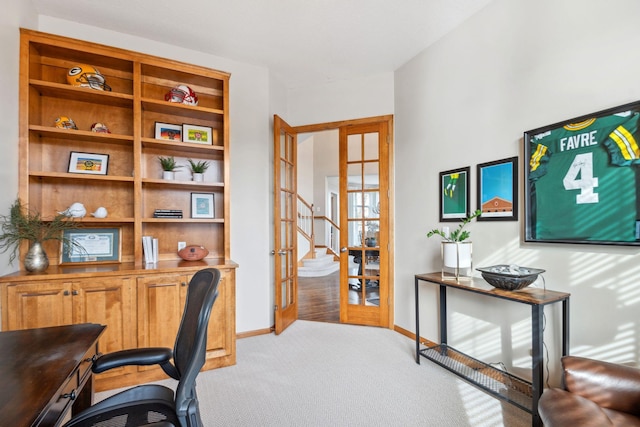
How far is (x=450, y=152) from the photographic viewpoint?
286cm

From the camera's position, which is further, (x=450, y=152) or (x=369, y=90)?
(x=369, y=90)

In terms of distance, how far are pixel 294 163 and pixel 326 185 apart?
→ 4.95 m

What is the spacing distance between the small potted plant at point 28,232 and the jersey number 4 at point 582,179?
368 cm

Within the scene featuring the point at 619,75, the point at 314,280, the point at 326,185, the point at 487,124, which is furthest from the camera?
the point at 326,185

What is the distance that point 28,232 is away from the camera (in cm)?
216

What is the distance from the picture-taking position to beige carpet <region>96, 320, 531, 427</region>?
6.36 feet

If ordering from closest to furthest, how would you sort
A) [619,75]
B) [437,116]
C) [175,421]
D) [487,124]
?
[175,421] < [619,75] < [487,124] < [437,116]

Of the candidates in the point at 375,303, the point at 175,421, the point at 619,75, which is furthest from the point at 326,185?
the point at 175,421

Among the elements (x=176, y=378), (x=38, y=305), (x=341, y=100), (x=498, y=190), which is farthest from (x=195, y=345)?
(x=341, y=100)

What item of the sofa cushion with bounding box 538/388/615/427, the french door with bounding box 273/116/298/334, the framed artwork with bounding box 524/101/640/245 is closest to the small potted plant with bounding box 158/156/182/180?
the french door with bounding box 273/116/298/334

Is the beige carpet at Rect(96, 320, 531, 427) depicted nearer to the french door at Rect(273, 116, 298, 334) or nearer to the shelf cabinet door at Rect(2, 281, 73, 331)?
the french door at Rect(273, 116, 298, 334)

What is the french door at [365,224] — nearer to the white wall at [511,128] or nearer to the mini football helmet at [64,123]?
the white wall at [511,128]

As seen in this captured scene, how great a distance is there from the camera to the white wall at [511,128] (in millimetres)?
1741

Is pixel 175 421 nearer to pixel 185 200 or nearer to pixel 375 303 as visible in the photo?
pixel 185 200
